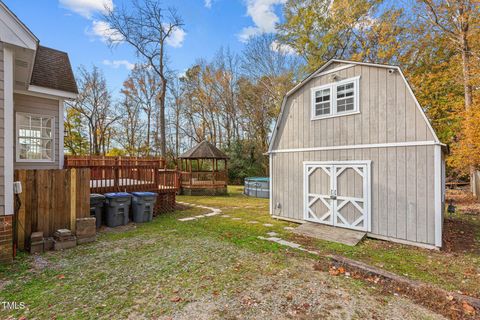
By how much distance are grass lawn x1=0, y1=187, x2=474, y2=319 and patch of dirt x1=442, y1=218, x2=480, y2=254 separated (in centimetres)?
44

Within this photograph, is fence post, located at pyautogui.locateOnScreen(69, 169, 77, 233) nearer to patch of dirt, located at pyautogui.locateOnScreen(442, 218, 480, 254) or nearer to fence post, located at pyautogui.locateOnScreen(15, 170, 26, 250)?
fence post, located at pyautogui.locateOnScreen(15, 170, 26, 250)

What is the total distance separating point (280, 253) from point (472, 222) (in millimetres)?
7893

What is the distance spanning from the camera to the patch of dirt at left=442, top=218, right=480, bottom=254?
549 cm

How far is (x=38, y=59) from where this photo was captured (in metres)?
8.30

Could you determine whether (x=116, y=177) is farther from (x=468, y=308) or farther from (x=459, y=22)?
(x=459, y=22)

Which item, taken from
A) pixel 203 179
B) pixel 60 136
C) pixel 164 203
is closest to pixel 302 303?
pixel 164 203

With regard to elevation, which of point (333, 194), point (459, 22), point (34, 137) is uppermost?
point (459, 22)

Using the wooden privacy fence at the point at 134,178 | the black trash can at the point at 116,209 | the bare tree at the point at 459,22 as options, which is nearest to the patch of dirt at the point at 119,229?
the black trash can at the point at 116,209

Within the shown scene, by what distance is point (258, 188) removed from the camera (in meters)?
15.0

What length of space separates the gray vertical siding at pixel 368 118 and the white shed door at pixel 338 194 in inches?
29.2

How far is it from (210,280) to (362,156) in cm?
514

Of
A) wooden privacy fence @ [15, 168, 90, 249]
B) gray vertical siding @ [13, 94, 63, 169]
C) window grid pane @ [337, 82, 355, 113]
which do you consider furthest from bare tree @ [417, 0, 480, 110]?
gray vertical siding @ [13, 94, 63, 169]

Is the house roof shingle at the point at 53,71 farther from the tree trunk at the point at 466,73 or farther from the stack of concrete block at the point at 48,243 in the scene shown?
the tree trunk at the point at 466,73

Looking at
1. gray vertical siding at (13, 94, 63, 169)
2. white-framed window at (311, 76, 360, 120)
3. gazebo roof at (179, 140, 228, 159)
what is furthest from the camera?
gazebo roof at (179, 140, 228, 159)
